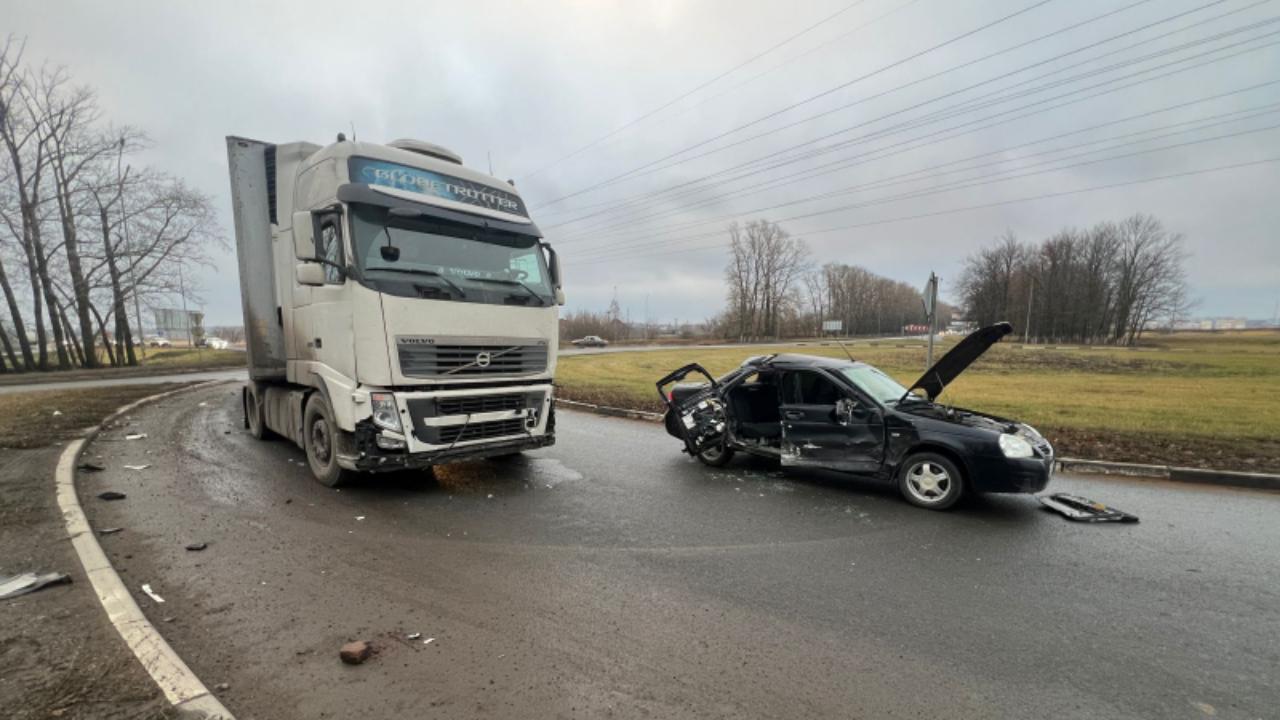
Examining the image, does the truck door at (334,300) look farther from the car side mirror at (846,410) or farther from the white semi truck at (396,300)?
the car side mirror at (846,410)

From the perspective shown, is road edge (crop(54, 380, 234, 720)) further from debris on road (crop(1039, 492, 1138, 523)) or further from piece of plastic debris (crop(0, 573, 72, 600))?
debris on road (crop(1039, 492, 1138, 523))

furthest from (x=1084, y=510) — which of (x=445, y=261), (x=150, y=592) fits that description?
(x=150, y=592)

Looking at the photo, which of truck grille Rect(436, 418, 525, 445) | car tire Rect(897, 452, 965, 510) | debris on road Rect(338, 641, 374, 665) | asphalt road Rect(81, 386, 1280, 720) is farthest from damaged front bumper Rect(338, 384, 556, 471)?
car tire Rect(897, 452, 965, 510)

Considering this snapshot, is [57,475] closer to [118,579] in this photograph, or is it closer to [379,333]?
[118,579]

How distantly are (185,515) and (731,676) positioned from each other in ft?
17.3

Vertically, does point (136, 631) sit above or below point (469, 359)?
below

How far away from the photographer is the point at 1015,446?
5262 millimetres

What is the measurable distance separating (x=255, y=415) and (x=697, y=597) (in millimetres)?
8102

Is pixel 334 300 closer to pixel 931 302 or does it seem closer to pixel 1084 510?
pixel 1084 510

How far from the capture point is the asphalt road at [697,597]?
261 centimetres

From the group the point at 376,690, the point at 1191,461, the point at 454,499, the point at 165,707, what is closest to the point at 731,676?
the point at 376,690

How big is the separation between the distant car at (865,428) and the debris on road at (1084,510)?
1.65ft

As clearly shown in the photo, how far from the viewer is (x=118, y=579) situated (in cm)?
356

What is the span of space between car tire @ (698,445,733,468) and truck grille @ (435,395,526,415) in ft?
8.69
